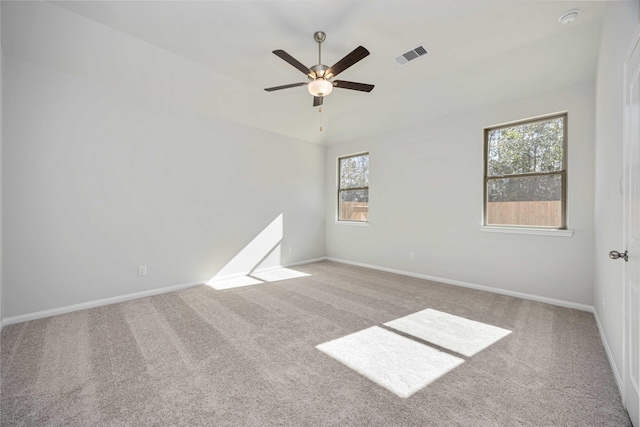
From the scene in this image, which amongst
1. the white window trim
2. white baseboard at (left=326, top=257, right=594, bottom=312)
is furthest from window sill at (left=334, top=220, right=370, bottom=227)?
white baseboard at (left=326, top=257, right=594, bottom=312)

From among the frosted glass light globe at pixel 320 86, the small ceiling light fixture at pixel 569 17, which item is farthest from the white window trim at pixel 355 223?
the small ceiling light fixture at pixel 569 17

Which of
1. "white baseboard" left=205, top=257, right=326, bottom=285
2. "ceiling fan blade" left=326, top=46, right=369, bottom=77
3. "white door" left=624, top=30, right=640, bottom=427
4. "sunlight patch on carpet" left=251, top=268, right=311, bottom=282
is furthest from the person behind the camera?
"sunlight patch on carpet" left=251, top=268, right=311, bottom=282

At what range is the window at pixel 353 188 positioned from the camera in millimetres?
5652

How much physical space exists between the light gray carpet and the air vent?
121 inches

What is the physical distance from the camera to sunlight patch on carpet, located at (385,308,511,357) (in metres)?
2.35

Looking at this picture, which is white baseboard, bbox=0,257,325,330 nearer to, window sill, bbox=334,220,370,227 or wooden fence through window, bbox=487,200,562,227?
window sill, bbox=334,220,370,227

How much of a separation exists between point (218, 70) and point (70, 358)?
3502 mm

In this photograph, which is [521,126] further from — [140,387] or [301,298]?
[140,387]

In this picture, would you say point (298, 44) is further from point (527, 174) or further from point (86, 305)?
point (86, 305)

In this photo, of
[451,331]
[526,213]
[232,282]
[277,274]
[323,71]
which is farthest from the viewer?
[277,274]

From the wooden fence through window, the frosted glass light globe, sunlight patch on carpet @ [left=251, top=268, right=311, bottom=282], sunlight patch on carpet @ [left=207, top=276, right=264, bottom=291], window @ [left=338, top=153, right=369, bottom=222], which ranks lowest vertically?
sunlight patch on carpet @ [left=207, top=276, right=264, bottom=291]

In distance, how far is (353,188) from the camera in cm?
586

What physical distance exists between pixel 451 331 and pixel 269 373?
5.90 feet

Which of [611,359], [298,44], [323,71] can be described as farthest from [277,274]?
[611,359]
